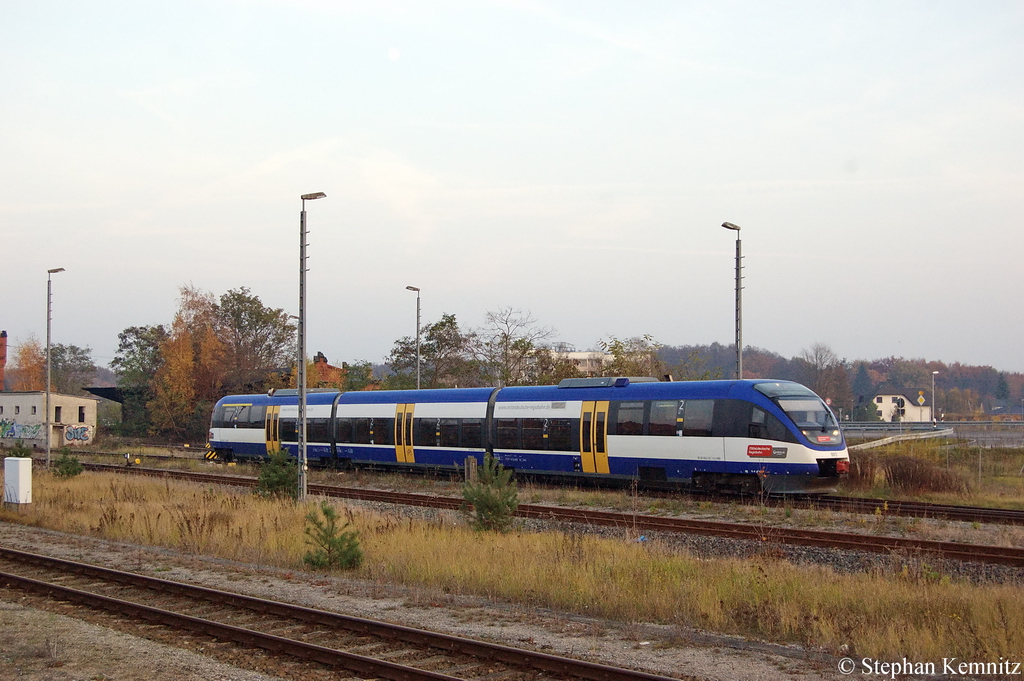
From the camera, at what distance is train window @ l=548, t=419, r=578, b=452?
85.3 feet

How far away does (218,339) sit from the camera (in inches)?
2827

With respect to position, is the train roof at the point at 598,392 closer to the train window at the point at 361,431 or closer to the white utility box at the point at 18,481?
the train window at the point at 361,431

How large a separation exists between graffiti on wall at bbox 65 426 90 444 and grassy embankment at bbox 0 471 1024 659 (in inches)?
1770

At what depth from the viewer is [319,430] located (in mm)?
34625

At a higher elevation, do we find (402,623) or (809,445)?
(809,445)

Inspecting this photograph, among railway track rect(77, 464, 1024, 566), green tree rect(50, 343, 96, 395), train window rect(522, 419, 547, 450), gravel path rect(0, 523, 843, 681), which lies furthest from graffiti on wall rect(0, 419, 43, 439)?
green tree rect(50, 343, 96, 395)

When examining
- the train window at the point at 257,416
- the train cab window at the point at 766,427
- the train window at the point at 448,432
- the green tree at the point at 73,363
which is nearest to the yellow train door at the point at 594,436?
the train cab window at the point at 766,427

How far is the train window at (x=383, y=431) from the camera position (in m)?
31.5

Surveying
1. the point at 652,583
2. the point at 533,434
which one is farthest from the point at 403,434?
the point at 652,583

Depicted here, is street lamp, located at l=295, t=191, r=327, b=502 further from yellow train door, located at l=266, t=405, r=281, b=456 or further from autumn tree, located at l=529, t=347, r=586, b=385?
autumn tree, located at l=529, t=347, r=586, b=385

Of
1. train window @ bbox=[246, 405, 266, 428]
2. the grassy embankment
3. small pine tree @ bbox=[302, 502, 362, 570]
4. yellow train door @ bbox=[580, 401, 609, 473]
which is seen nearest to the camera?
the grassy embankment

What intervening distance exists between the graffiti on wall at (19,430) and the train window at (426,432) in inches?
1566

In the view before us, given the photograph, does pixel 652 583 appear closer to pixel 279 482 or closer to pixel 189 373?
pixel 279 482

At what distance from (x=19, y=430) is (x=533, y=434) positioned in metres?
48.2
